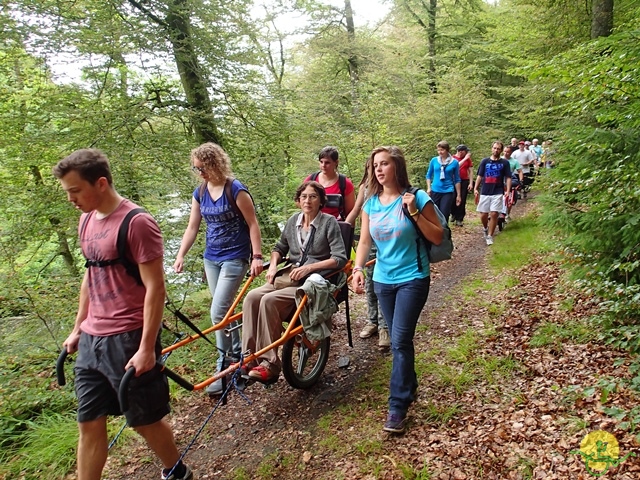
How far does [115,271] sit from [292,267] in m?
1.90

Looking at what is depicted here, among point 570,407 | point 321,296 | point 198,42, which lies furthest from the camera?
point 198,42

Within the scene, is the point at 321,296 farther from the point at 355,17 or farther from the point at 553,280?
the point at 355,17

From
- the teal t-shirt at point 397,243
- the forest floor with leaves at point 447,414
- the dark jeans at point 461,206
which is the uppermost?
the teal t-shirt at point 397,243

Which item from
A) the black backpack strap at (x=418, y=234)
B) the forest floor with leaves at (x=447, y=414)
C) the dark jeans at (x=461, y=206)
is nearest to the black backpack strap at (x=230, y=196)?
the black backpack strap at (x=418, y=234)

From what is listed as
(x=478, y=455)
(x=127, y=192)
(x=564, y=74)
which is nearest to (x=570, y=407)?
(x=478, y=455)

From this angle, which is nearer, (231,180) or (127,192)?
(231,180)

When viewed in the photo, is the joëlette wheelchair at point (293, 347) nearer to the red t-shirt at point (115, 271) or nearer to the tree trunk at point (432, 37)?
the red t-shirt at point (115, 271)

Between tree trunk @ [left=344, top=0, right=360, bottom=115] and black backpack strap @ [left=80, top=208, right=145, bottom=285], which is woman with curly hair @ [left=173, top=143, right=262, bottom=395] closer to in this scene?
black backpack strap @ [left=80, top=208, right=145, bottom=285]

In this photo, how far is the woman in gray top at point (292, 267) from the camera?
339cm

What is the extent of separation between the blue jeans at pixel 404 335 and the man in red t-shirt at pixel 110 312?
170 cm

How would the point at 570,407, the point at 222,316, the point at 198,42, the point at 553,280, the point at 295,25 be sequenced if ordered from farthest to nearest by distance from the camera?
the point at 295,25, the point at 198,42, the point at 553,280, the point at 222,316, the point at 570,407

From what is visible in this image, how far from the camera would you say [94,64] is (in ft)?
20.3

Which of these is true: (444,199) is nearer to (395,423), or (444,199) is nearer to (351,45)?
(395,423)

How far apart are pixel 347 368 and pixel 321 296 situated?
1294mm
